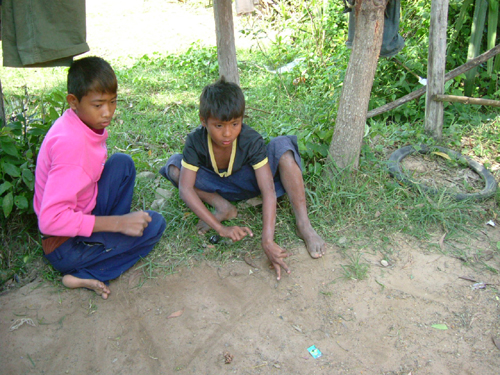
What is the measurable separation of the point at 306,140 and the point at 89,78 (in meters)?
1.56

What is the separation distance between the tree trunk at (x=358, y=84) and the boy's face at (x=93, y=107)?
148 cm

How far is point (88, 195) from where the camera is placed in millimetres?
2137

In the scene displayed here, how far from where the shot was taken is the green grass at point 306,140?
2496mm

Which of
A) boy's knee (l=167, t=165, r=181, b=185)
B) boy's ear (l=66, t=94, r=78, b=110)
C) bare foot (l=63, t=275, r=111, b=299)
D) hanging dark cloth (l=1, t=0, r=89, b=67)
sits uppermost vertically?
hanging dark cloth (l=1, t=0, r=89, b=67)

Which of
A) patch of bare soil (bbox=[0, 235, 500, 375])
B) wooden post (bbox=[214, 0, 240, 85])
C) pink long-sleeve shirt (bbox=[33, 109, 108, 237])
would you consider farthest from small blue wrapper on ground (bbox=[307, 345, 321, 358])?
wooden post (bbox=[214, 0, 240, 85])

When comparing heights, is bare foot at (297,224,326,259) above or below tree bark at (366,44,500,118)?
below

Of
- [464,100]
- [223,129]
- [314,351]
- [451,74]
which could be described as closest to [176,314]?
[314,351]

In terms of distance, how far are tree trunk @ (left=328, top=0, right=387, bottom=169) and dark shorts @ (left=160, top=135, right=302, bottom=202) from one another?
1.25 feet

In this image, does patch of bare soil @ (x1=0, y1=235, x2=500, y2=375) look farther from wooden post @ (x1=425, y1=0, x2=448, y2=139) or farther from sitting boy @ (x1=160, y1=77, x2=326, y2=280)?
wooden post @ (x1=425, y1=0, x2=448, y2=139)

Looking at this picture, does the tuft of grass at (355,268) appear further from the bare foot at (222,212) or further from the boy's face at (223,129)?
the boy's face at (223,129)

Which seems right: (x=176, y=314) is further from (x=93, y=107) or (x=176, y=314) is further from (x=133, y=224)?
(x=93, y=107)

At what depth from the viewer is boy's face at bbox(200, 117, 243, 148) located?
2.16 m

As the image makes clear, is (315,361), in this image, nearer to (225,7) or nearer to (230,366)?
(230,366)

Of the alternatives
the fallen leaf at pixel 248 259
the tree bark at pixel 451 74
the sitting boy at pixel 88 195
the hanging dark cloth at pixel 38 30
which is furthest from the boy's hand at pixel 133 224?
the tree bark at pixel 451 74
